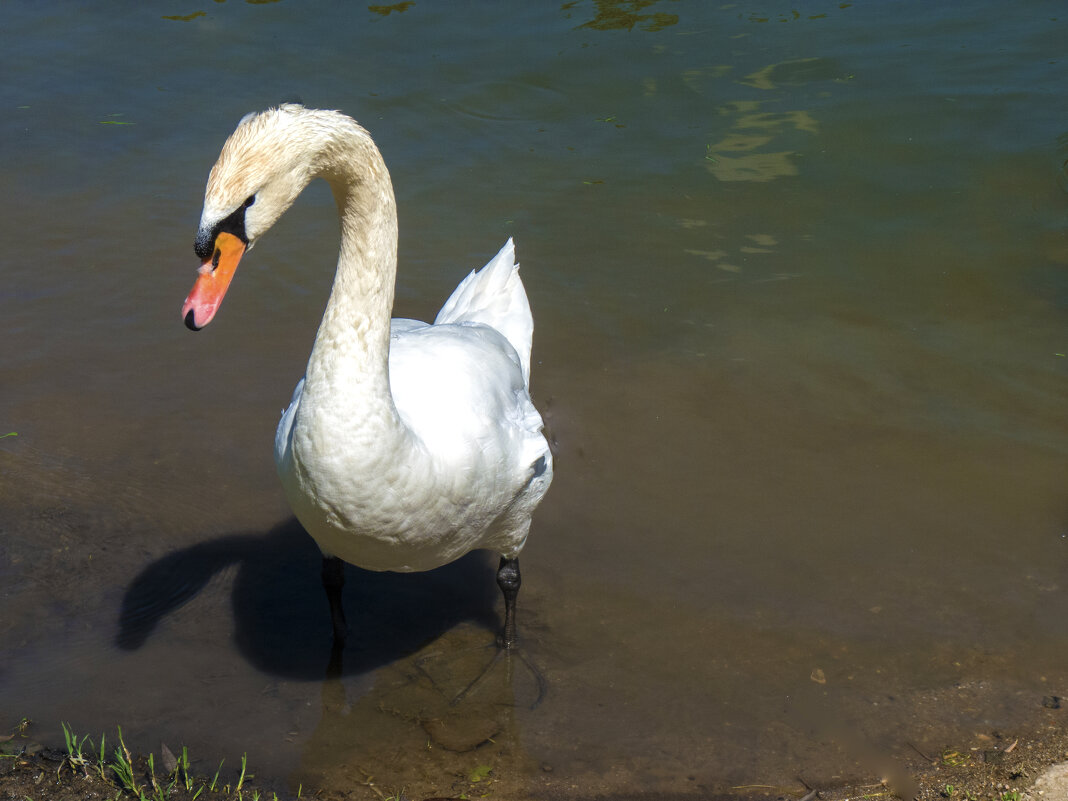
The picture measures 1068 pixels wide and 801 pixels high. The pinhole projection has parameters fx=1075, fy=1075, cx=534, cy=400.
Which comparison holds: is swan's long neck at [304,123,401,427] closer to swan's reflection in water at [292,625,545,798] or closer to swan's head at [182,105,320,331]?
swan's head at [182,105,320,331]

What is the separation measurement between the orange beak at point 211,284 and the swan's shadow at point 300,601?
5.97 ft

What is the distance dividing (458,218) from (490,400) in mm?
3762

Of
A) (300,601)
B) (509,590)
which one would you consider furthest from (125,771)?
(509,590)

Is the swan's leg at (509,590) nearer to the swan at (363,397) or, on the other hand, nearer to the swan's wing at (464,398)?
the swan at (363,397)

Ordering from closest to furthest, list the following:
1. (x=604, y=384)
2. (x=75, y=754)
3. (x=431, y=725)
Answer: (x=75, y=754), (x=431, y=725), (x=604, y=384)

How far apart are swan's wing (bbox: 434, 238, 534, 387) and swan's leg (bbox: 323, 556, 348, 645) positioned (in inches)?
49.3

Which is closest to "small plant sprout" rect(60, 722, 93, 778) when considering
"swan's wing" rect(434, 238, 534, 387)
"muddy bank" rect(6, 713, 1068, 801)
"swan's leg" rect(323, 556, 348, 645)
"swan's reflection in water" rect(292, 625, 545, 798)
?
"muddy bank" rect(6, 713, 1068, 801)

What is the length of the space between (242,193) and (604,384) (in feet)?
10.7

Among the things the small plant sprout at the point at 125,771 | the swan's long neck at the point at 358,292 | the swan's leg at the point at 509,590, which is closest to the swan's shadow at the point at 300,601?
the swan's leg at the point at 509,590

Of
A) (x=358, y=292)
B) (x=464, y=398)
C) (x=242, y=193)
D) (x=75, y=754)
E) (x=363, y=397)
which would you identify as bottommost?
(x=75, y=754)

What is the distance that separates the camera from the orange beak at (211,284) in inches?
108

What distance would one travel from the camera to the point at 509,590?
4.18 meters

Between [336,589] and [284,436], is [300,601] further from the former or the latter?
[284,436]

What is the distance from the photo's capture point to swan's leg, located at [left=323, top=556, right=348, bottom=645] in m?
3.96
